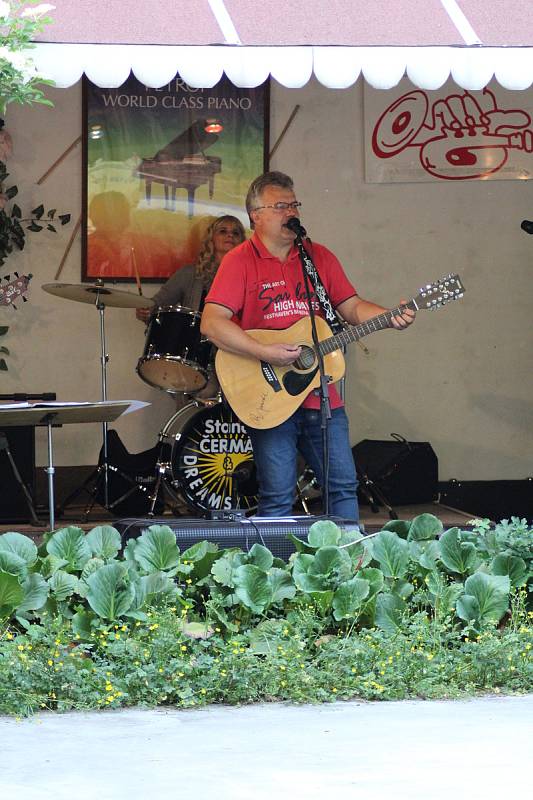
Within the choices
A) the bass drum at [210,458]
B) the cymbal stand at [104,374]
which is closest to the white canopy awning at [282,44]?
the cymbal stand at [104,374]

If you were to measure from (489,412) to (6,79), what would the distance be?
5.25 meters

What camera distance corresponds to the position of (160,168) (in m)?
9.18

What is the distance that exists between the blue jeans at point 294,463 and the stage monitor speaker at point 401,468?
249 cm

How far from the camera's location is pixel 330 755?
12.8 feet

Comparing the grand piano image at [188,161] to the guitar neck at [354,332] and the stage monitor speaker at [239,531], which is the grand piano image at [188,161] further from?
the stage monitor speaker at [239,531]

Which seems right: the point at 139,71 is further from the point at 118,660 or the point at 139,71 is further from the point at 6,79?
the point at 118,660

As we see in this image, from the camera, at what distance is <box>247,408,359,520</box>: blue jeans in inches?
243

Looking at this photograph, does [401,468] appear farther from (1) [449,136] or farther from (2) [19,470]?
(2) [19,470]

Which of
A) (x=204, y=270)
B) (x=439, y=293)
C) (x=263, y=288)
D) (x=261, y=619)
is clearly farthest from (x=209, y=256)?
(x=261, y=619)

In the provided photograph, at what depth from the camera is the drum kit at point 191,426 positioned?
811cm

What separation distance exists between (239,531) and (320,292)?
1380 millimetres

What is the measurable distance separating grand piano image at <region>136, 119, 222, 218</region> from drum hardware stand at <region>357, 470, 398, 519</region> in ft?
7.16

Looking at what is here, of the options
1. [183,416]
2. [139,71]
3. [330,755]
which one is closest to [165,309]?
[183,416]

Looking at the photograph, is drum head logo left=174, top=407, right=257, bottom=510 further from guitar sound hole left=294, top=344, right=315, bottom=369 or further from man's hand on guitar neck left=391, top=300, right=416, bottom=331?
man's hand on guitar neck left=391, top=300, right=416, bottom=331
